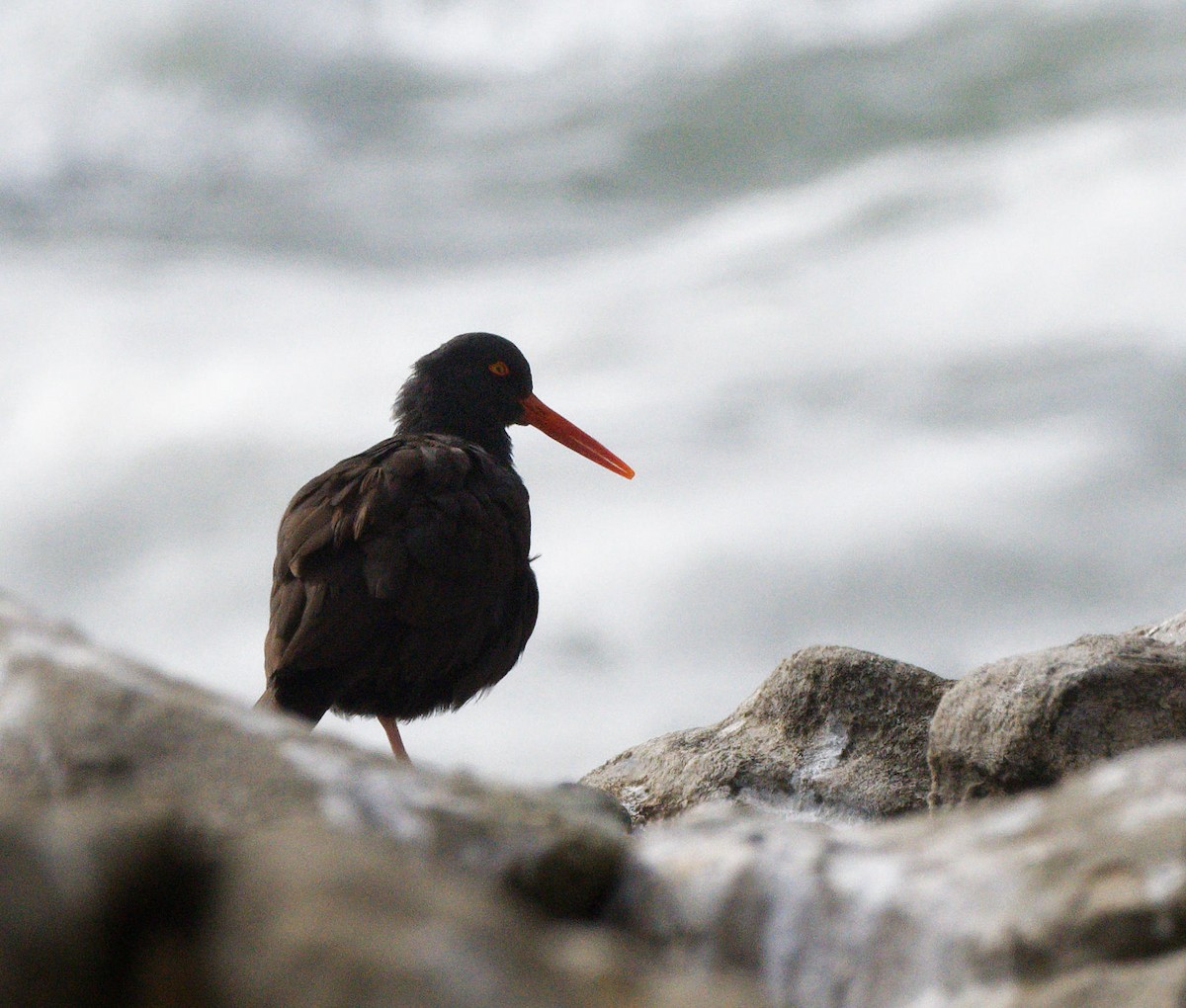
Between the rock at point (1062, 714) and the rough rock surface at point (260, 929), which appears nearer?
the rough rock surface at point (260, 929)

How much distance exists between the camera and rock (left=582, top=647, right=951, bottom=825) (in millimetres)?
5547

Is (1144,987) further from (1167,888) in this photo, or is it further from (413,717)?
(413,717)

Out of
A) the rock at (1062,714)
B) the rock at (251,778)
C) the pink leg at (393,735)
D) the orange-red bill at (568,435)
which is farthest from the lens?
the orange-red bill at (568,435)

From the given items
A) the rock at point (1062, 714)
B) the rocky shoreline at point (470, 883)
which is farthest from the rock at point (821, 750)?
the rocky shoreline at point (470, 883)

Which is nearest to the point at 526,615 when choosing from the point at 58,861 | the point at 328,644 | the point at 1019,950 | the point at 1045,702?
the point at 328,644

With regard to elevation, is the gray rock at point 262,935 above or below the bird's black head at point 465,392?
below

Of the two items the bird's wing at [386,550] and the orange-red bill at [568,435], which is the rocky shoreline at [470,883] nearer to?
the bird's wing at [386,550]

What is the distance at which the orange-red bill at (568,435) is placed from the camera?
30.9 ft

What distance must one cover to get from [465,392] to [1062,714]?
523 centimetres

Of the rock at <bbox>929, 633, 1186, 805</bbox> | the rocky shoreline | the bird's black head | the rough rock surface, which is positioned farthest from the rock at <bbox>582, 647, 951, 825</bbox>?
the rough rock surface

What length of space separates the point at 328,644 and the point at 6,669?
3.38 metres

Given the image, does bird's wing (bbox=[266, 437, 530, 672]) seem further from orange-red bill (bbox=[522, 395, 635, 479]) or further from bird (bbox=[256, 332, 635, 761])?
orange-red bill (bbox=[522, 395, 635, 479])

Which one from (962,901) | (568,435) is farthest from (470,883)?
(568,435)

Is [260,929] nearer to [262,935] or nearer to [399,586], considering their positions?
[262,935]
